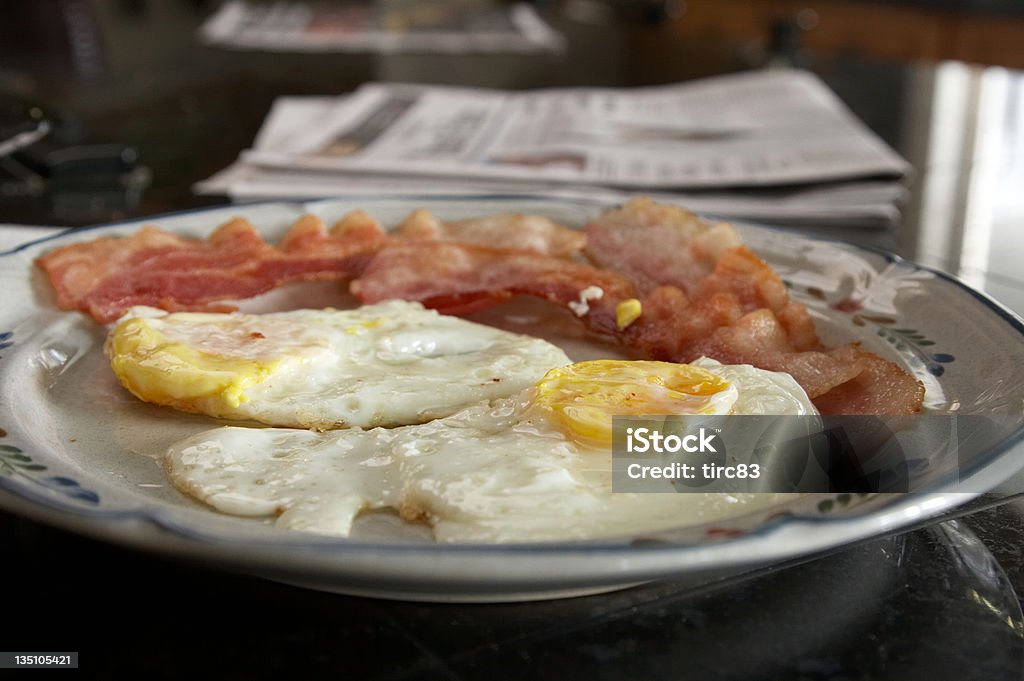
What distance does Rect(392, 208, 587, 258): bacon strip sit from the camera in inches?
39.2

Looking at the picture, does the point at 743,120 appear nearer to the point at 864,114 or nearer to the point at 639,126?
the point at 639,126

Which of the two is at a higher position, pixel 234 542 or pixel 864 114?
pixel 234 542

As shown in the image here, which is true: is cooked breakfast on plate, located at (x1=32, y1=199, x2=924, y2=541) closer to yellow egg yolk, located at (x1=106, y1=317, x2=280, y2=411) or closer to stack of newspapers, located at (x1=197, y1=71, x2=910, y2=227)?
yellow egg yolk, located at (x1=106, y1=317, x2=280, y2=411)

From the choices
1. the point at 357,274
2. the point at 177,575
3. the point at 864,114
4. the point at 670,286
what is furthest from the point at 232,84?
the point at 177,575

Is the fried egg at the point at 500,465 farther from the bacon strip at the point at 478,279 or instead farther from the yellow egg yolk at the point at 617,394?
the bacon strip at the point at 478,279

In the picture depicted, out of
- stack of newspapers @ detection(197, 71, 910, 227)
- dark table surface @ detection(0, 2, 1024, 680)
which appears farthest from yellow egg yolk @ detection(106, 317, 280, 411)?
stack of newspapers @ detection(197, 71, 910, 227)

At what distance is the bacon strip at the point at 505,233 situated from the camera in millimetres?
996

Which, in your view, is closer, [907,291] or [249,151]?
[907,291]

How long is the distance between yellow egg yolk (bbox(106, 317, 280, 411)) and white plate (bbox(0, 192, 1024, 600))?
0.02 meters

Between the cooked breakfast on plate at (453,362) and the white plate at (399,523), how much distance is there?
0.08 ft

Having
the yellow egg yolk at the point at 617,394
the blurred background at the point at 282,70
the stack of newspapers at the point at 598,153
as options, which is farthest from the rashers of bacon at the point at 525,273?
the blurred background at the point at 282,70

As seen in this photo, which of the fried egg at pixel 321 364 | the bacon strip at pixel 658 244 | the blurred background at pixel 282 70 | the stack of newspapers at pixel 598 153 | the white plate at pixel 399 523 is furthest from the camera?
the blurred background at pixel 282 70

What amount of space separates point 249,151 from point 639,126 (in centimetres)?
63

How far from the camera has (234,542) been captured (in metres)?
0.46
